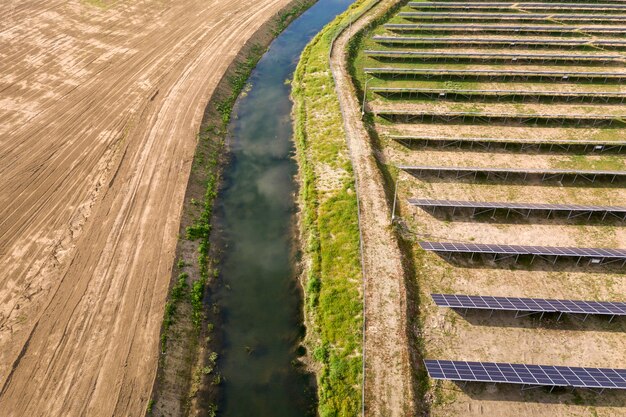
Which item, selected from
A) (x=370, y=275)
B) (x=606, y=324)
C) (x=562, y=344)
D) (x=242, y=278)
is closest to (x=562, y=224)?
(x=606, y=324)

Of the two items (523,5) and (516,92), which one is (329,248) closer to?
(516,92)

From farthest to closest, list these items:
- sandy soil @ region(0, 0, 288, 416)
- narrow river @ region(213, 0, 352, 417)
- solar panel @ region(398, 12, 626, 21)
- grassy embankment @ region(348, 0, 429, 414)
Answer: solar panel @ region(398, 12, 626, 21), narrow river @ region(213, 0, 352, 417), grassy embankment @ region(348, 0, 429, 414), sandy soil @ region(0, 0, 288, 416)

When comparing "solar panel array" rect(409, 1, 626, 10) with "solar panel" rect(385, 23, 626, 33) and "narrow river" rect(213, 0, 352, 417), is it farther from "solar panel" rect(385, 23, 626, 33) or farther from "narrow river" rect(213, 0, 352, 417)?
"narrow river" rect(213, 0, 352, 417)

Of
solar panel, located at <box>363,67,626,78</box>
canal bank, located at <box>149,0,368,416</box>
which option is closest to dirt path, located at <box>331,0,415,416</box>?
canal bank, located at <box>149,0,368,416</box>

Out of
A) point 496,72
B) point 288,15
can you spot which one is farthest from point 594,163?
point 288,15

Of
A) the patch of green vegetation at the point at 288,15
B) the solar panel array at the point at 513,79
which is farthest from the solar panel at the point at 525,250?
the patch of green vegetation at the point at 288,15
